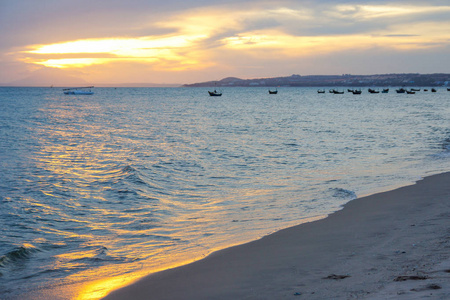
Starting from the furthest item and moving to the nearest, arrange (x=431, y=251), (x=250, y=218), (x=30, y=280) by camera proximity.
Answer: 1. (x=250, y=218)
2. (x=30, y=280)
3. (x=431, y=251)

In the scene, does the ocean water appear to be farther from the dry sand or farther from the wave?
the dry sand

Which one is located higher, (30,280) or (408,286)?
(408,286)

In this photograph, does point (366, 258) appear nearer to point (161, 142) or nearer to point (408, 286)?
point (408, 286)

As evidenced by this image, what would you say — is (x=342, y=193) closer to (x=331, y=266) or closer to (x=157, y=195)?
(x=157, y=195)

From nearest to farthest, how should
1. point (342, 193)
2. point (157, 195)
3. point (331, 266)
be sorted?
point (331, 266), point (342, 193), point (157, 195)

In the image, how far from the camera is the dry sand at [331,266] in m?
5.63

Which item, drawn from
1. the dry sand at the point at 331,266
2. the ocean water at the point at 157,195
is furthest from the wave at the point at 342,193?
the dry sand at the point at 331,266

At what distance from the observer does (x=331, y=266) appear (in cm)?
675

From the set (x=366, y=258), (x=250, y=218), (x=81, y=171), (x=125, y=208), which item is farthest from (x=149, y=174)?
(x=366, y=258)

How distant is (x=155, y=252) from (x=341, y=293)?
13.9 ft

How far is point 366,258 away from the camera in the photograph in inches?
273

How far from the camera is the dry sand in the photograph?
5633mm

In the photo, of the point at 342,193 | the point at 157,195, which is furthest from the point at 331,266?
the point at 157,195

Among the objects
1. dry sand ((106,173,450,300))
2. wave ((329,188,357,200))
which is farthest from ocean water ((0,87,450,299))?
dry sand ((106,173,450,300))
